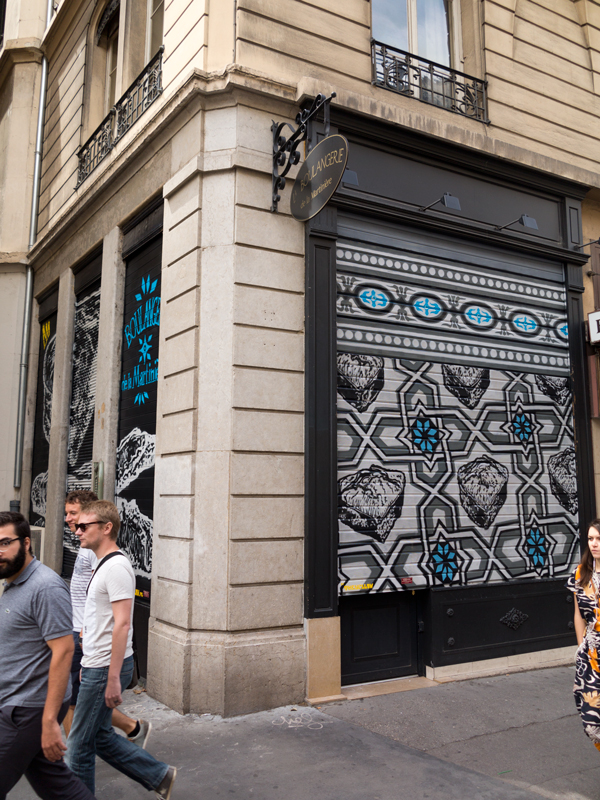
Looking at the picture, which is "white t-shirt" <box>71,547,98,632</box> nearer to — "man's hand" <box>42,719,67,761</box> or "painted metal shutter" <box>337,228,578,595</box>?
"man's hand" <box>42,719,67,761</box>

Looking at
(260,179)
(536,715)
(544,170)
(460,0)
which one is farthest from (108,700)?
(460,0)

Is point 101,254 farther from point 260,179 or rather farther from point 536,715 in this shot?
point 536,715

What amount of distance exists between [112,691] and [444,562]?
4.44m

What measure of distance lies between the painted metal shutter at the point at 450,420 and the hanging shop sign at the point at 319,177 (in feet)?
2.73

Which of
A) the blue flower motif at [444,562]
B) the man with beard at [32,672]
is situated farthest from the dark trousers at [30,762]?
the blue flower motif at [444,562]

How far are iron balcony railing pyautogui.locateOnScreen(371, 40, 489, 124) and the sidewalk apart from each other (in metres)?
6.64

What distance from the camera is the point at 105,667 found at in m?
3.75

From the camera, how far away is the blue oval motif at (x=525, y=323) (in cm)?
831

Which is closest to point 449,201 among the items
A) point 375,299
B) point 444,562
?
point 375,299

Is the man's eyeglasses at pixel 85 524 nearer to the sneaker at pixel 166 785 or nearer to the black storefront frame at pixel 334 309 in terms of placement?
the sneaker at pixel 166 785

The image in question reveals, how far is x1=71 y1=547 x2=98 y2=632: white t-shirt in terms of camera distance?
4812 mm

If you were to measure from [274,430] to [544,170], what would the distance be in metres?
5.15

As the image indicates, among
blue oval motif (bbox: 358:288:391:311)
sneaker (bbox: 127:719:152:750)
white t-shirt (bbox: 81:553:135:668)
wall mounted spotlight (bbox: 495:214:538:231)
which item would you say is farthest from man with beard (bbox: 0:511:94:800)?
wall mounted spotlight (bbox: 495:214:538:231)

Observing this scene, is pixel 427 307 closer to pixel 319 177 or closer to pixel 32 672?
pixel 319 177
